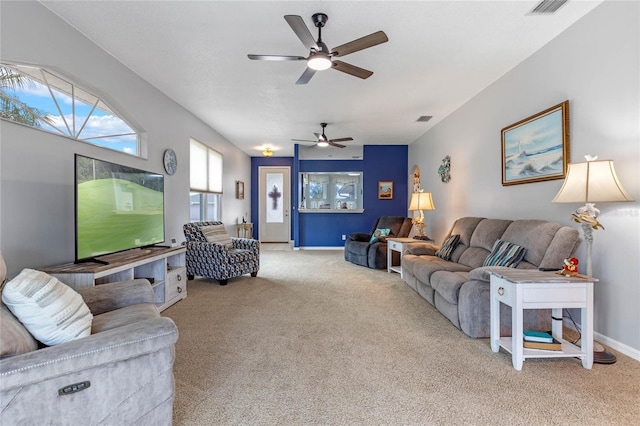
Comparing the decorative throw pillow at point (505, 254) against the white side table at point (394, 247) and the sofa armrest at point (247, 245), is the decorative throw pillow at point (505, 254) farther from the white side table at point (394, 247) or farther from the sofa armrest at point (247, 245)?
the sofa armrest at point (247, 245)

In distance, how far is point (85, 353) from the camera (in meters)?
1.20

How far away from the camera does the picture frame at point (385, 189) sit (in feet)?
25.6

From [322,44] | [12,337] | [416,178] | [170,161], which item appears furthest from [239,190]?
[12,337]

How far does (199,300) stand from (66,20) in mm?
2888

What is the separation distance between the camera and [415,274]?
376cm

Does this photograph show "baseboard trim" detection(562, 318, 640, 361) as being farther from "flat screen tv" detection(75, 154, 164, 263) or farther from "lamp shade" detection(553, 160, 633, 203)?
"flat screen tv" detection(75, 154, 164, 263)

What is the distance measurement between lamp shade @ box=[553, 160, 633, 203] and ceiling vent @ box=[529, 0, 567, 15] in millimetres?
1238

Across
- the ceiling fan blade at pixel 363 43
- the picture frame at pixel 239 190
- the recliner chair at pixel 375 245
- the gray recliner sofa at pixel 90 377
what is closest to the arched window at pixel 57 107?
the gray recliner sofa at pixel 90 377

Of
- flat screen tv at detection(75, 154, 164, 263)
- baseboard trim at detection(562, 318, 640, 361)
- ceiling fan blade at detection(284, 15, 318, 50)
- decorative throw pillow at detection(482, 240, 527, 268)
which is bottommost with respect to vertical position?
baseboard trim at detection(562, 318, 640, 361)

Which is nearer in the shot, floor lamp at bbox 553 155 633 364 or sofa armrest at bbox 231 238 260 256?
floor lamp at bbox 553 155 633 364

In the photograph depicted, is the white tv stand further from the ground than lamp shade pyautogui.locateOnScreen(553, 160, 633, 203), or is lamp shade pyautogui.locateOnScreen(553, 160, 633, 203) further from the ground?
lamp shade pyautogui.locateOnScreen(553, 160, 633, 203)

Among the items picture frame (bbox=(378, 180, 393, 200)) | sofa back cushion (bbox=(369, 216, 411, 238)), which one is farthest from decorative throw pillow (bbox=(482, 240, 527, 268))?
picture frame (bbox=(378, 180, 393, 200))

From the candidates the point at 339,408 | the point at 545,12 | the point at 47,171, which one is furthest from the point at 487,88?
the point at 47,171

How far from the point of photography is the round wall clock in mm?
4289
